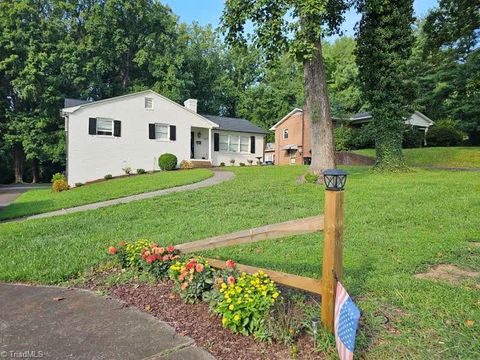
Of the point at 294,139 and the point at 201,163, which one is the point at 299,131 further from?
the point at 201,163

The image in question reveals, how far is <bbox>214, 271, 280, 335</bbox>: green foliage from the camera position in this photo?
2.88 m

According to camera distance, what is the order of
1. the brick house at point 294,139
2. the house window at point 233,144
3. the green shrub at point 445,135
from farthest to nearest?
the brick house at point 294,139
the house window at point 233,144
the green shrub at point 445,135

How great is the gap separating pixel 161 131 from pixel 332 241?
23155 millimetres

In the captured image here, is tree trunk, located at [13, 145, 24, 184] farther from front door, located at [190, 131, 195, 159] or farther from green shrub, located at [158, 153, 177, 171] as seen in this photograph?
green shrub, located at [158, 153, 177, 171]

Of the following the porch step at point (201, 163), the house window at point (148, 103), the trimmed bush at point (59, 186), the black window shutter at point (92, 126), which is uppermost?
the house window at point (148, 103)

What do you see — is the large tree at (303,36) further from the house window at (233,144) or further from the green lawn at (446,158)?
the house window at (233,144)

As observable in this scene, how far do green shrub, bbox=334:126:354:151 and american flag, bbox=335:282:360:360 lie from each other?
25.6 metres

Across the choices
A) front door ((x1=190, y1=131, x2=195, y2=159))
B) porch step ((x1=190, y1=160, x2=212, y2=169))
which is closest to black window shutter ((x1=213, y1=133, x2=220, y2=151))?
front door ((x1=190, y1=131, x2=195, y2=159))

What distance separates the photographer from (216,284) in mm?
3400

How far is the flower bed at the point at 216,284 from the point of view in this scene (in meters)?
2.89

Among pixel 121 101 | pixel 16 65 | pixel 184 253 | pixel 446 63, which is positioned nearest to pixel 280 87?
pixel 446 63

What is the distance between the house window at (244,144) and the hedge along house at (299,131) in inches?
166

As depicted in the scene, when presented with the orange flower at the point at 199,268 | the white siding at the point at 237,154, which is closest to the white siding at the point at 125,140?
the white siding at the point at 237,154

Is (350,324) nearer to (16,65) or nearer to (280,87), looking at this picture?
(16,65)
